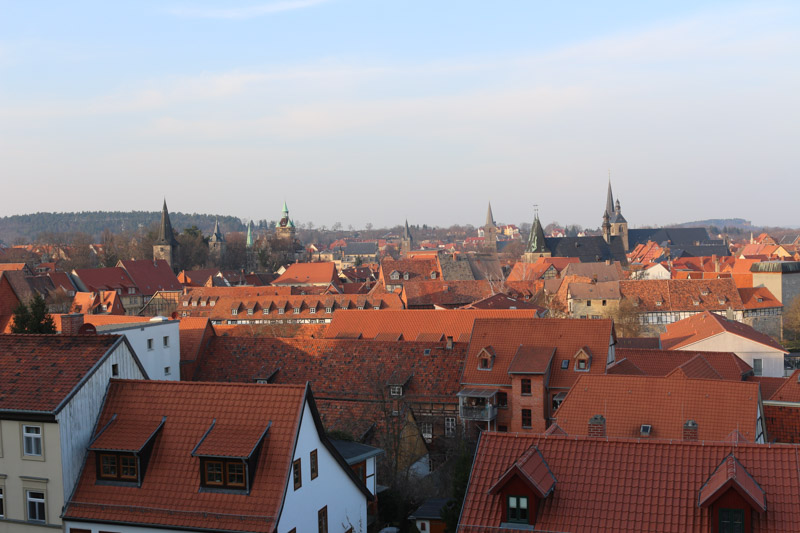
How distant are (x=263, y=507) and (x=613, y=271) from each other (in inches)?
3343

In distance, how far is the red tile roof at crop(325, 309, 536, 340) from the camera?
4903 cm

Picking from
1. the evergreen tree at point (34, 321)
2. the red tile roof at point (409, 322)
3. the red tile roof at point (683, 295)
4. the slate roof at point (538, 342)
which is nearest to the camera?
the slate roof at point (538, 342)

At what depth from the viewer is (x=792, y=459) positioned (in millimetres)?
14250

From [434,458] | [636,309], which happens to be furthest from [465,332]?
[636,309]

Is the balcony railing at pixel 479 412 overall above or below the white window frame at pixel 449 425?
above

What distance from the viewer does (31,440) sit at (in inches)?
739

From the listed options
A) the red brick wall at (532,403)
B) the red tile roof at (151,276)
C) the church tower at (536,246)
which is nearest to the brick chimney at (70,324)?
the red brick wall at (532,403)

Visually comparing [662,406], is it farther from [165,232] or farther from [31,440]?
[165,232]

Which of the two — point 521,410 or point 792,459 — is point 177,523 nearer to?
point 792,459

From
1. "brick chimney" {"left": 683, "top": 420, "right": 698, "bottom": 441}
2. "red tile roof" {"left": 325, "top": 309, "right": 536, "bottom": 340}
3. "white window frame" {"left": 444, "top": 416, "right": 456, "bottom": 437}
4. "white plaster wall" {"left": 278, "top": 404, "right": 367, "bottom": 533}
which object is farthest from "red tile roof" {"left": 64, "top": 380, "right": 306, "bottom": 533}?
"red tile roof" {"left": 325, "top": 309, "right": 536, "bottom": 340}

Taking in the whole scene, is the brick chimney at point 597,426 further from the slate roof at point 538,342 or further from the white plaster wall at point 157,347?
the white plaster wall at point 157,347

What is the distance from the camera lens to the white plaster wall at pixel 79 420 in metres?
18.4

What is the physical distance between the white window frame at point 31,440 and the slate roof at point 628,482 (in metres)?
10.4

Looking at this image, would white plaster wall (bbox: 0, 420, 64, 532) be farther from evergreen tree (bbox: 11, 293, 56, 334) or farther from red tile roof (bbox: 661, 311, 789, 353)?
red tile roof (bbox: 661, 311, 789, 353)
